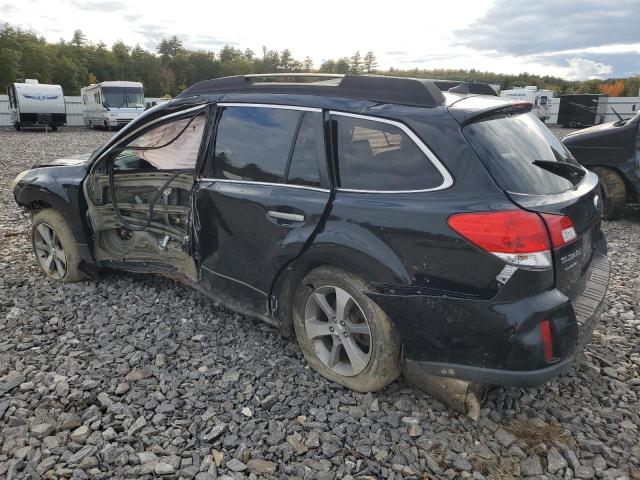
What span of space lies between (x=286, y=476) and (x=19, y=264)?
4.13 metres

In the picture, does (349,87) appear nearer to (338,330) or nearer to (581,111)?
(338,330)

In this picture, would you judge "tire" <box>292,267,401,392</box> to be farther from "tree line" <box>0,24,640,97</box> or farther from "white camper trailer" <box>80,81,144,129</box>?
"tree line" <box>0,24,640,97</box>

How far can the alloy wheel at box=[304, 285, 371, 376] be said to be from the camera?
9.52 feet

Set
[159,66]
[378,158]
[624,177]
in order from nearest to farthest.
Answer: [378,158] → [624,177] → [159,66]

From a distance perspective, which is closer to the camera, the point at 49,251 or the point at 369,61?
the point at 49,251

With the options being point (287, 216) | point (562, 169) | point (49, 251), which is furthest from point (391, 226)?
point (49, 251)

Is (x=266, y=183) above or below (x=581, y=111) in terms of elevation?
above

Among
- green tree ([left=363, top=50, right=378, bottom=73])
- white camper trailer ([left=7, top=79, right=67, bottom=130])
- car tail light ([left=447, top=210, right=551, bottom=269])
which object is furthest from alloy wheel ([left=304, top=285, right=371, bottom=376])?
green tree ([left=363, top=50, right=378, bottom=73])

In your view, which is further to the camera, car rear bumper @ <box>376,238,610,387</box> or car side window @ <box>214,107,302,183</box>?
car side window @ <box>214,107,302,183</box>

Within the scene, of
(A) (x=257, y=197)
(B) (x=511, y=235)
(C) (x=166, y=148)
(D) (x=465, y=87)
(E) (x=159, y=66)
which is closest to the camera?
(B) (x=511, y=235)

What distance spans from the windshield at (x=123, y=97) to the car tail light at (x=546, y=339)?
28.6 meters

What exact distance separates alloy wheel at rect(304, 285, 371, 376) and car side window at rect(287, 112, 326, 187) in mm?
655

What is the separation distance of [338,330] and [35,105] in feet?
97.2

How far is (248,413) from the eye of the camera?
9.40ft
